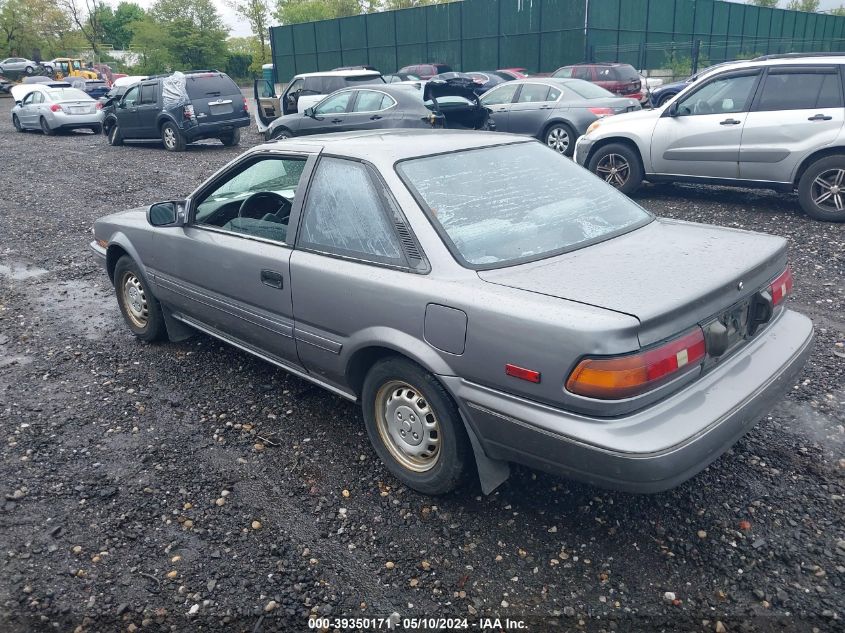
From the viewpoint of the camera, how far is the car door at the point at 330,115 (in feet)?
43.7

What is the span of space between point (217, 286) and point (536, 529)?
7.81 ft

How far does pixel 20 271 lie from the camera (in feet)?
25.1

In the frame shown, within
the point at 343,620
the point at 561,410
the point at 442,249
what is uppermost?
the point at 442,249

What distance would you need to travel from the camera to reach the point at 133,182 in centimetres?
1246

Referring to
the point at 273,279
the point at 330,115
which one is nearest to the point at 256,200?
the point at 273,279

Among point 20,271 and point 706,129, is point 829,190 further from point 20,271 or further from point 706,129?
point 20,271

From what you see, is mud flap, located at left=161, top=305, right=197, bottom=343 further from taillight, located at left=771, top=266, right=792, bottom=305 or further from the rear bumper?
taillight, located at left=771, top=266, right=792, bottom=305

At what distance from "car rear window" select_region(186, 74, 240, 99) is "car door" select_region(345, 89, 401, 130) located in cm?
425

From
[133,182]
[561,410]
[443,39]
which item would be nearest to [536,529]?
[561,410]

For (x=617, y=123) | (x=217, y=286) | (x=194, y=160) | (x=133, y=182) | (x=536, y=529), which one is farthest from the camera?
(x=194, y=160)

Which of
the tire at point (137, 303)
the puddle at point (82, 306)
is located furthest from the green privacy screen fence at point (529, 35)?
the tire at point (137, 303)

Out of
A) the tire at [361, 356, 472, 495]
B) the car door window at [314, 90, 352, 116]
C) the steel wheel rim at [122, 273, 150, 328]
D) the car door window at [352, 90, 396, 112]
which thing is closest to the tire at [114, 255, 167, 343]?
the steel wheel rim at [122, 273, 150, 328]

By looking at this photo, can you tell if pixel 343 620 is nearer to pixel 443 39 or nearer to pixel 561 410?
pixel 561 410

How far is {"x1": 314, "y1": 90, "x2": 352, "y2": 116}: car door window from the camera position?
13.4 m
